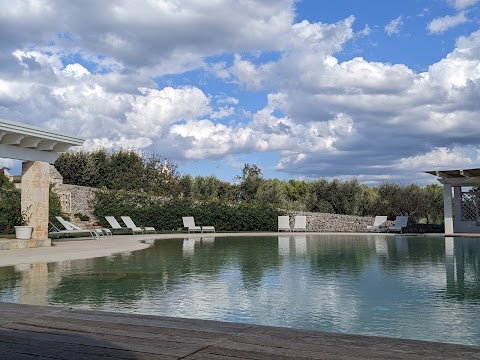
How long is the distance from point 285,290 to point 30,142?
1066 centimetres

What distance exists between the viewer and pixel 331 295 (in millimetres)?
6219

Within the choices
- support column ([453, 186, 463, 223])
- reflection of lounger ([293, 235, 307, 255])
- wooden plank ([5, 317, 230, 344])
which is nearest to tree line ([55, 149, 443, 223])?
support column ([453, 186, 463, 223])

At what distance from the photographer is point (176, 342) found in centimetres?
270

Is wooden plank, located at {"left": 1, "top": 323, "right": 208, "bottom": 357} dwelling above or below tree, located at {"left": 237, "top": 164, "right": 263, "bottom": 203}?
below

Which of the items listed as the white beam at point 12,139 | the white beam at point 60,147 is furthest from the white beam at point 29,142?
the white beam at point 60,147

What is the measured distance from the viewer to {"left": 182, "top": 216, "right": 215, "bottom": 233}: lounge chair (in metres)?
23.3

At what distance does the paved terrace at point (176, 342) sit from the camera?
2443 mm

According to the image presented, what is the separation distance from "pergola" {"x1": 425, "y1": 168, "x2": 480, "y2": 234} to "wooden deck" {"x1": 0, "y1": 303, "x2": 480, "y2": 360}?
718 inches

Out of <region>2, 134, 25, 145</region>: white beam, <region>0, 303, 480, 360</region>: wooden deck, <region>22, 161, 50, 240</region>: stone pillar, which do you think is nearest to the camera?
<region>0, 303, 480, 360</region>: wooden deck

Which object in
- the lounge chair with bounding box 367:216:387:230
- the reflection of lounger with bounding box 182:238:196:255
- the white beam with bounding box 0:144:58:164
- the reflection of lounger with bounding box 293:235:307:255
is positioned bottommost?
the reflection of lounger with bounding box 293:235:307:255

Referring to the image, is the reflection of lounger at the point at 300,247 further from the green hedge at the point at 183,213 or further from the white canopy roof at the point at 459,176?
the green hedge at the point at 183,213

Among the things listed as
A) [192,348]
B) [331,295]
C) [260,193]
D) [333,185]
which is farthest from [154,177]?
[192,348]

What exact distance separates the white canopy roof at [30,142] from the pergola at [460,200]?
13877mm

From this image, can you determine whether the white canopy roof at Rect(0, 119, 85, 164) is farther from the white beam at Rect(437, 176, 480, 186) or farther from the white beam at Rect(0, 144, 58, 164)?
the white beam at Rect(437, 176, 480, 186)
